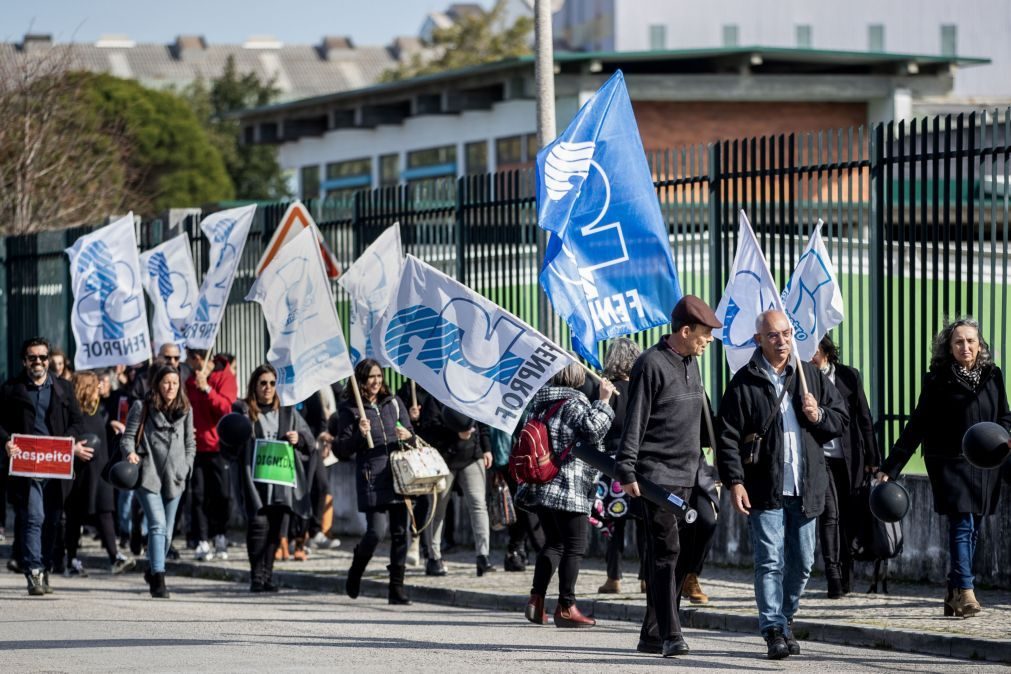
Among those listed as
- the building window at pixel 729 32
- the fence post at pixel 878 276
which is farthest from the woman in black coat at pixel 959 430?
the building window at pixel 729 32

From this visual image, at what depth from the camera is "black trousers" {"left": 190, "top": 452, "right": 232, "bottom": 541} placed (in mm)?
16219

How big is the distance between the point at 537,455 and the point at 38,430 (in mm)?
4999

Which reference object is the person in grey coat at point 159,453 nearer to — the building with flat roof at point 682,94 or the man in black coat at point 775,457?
the man in black coat at point 775,457

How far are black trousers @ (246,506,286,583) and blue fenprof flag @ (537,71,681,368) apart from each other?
11.4ft

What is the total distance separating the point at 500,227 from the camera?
1603 cm

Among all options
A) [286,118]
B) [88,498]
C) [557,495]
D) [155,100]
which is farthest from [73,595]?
[155,100]

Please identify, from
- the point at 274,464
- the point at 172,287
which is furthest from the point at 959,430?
the point at 172,287

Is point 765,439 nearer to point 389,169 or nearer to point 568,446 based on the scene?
point 568,446

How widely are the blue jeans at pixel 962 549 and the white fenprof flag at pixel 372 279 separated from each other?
6.32 metres

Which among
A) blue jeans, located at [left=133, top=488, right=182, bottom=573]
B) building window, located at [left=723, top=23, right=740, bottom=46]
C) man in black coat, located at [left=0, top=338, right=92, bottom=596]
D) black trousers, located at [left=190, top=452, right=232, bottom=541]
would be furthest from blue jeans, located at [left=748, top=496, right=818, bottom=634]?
building window, located at [left=723, top=23, right=740, bottom=46]

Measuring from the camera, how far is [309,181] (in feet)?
160

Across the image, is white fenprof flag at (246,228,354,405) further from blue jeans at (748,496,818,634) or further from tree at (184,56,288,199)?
tree at (184,56,288,199)

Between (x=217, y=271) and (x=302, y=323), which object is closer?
(x=302, y=323)

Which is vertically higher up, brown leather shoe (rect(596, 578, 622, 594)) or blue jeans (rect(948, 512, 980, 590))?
blue jeans (rect(948, 512, 980, 590))
